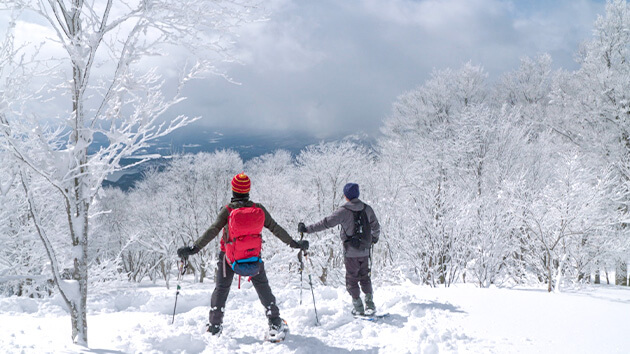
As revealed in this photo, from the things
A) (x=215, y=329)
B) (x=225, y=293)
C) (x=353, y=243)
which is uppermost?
(x=353, y=243)

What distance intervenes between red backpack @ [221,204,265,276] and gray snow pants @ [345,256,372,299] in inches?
54.6

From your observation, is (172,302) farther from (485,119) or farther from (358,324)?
(485,119)

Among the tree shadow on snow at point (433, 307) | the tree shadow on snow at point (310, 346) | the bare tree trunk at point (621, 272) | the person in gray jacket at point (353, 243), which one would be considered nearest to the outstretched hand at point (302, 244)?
the person in gray jacket at point (353, 243)

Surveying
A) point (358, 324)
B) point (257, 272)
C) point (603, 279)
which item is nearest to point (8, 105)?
point (257, 272)

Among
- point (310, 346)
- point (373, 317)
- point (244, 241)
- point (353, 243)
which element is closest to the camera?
point (310, 346)

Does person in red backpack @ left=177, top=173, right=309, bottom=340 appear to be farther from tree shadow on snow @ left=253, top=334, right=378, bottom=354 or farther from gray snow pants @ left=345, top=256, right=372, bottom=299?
gray snow pants @ left=345, top=256, right=372, bottom=299

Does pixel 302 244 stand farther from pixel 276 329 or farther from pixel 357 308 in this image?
pixel 357 308

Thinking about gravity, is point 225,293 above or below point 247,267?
below

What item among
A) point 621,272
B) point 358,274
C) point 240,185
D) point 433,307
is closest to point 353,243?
point 358,274

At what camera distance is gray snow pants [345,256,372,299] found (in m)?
4.35

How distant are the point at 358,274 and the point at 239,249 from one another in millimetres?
1748

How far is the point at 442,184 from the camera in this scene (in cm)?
1271

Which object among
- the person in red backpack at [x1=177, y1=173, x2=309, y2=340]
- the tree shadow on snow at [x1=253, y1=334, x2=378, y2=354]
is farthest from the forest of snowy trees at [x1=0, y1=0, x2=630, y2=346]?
the tree shadow on snow at [x1=253, y1=334, x2=378, y2=354]

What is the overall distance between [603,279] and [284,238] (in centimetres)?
2249
